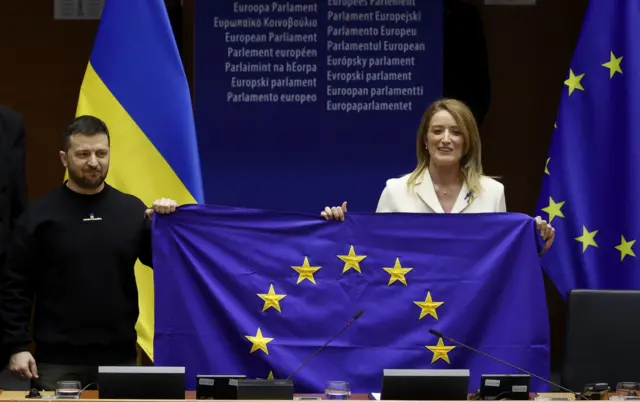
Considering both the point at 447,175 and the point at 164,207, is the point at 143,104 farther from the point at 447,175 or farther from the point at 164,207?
the point at 447,175

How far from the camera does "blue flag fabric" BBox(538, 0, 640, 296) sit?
500 centimetres

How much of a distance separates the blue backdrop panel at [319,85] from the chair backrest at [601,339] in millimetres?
2283

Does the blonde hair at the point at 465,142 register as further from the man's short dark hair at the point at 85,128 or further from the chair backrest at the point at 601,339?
the man's short dark hair at the point at 85,128

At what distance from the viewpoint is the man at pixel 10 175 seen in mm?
4246

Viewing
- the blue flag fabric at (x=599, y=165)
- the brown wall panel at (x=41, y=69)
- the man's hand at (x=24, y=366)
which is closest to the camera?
the man's hand at (x=24, y=366)

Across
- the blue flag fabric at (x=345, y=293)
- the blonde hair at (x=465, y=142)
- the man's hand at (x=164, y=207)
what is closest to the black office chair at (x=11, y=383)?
the blue flag fabric at (x=345, y=293)

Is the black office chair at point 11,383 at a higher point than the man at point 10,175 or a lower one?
lower

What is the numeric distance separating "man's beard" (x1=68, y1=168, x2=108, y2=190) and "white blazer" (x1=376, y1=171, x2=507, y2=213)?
4.00 feet

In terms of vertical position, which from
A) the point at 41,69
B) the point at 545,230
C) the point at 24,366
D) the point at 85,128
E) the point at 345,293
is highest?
the point at 41,69

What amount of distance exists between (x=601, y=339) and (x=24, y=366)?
231 cm

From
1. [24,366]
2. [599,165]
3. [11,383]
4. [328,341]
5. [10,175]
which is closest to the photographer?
[24,366]

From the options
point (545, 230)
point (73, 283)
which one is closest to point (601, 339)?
point (545, 230)

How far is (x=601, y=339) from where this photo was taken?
414 centimetres

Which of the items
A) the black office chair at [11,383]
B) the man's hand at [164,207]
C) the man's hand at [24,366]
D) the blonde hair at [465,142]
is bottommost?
the black office chair at [11,383]
